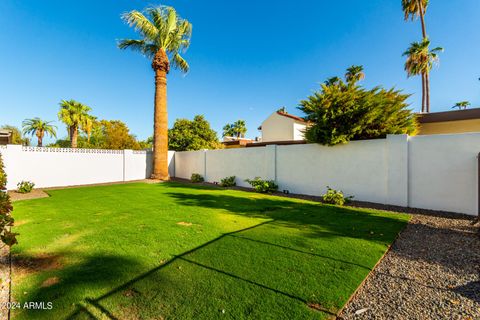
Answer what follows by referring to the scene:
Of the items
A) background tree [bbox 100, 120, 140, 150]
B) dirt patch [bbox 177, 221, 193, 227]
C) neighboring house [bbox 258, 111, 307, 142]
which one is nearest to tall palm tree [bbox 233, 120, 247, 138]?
neighboring house [bbox 258, 111, 307, 142]

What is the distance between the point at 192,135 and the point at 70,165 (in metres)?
8.68

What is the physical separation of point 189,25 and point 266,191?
1264 cm

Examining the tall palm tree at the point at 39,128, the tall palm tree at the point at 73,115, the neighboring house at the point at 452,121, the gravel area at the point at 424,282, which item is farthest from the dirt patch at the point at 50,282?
the tall palm tree at the point at 39,128

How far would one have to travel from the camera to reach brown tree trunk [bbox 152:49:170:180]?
14.2 m

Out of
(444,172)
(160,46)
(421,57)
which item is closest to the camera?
(444,172)

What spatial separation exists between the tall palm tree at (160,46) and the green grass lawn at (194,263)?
9206mm

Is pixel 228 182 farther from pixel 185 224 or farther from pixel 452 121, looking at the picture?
pixel 452 121

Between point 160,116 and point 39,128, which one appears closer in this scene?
point 160,116

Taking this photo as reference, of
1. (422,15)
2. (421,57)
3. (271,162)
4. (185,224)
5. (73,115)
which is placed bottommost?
(185,224)

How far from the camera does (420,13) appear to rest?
17.9 meters

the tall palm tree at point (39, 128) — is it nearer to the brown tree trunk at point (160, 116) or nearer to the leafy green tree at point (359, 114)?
the brown tree trunk at point (160, 116)

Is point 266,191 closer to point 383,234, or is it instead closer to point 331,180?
point 331,180

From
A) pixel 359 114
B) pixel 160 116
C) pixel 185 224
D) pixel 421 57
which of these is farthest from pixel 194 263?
pixel 421 57

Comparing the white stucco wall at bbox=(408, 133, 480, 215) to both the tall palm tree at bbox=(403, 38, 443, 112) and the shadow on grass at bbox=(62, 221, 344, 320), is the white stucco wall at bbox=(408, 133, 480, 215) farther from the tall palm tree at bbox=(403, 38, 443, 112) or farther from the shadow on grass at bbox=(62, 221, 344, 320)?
the tall palm tree at bbox=(403, 38, 443, 112)
